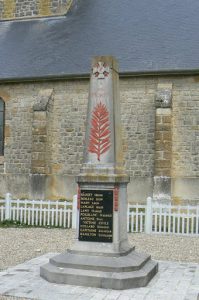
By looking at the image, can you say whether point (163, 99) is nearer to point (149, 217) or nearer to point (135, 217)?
point (135, 217)

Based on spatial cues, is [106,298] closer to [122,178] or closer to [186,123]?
[122,178]

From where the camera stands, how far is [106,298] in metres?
5.38

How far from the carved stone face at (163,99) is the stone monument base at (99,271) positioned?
8907 millimetres

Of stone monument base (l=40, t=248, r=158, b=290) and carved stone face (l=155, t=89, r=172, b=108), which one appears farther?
carved stone face (l=155, t=89, r=172, b=108)

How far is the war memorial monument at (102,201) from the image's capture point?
614 centimetres

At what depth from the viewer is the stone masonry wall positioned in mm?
19859

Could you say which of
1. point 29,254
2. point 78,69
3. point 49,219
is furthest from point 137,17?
point 29,254

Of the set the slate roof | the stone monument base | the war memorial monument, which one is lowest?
the stone monument base

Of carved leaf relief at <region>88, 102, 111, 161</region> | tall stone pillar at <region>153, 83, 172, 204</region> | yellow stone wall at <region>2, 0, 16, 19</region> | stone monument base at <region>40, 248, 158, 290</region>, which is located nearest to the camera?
stone monument base at <region>40, 248, 158, 290</region>

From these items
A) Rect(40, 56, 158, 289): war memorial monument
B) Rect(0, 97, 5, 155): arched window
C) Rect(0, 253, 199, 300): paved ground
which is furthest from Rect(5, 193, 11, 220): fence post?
Rect(40, 56, 158, 289): war memorial monument

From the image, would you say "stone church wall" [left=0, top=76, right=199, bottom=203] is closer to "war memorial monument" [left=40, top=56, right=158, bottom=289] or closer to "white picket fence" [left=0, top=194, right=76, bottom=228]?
"white picket fence" [left=0, top=194, right=76, bottom=228]

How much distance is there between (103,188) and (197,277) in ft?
6.57

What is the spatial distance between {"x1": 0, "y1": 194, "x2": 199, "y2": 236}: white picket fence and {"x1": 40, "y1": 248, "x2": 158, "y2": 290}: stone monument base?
16.2 ft

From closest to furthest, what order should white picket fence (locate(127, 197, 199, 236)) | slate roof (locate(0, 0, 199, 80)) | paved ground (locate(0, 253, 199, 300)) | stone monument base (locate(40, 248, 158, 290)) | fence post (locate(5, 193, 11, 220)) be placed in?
1. paved ground (locate(0, 253, 199, 300))
2. stone monument base (locate(40, 248, 158, 290))
3. white picket fence (locate(127, 197, 199, 236))
4. fence post (locate(5, 193, 11, 220))
5. slate roof (locate(0, 0, 199, 80))
